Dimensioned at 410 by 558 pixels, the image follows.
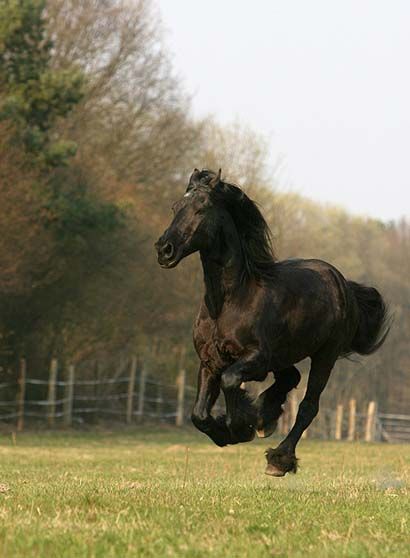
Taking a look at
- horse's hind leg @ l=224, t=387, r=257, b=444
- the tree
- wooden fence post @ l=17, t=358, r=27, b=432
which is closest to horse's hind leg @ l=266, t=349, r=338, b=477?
horse's hind leg @ l=224, t=387, r=257, b=444

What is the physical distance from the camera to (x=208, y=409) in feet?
34.2

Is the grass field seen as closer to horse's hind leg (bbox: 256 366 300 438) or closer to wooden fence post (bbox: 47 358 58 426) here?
horse's hind leg (bbox: 256 366 300 438)

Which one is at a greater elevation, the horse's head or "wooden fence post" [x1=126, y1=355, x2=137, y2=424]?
the horse's head

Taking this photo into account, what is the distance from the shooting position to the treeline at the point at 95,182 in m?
35.3

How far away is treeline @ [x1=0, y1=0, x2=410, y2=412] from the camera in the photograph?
3531 cm

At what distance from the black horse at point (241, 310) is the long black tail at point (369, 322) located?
1211 millimetres

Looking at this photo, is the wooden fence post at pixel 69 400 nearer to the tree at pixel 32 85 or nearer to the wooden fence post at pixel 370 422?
the tree at pixel 32 85

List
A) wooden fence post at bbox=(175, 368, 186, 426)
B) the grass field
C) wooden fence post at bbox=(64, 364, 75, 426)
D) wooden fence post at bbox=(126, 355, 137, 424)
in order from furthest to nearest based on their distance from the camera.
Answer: wooden fence post at bbox=(175, 368, 186, 426) → wooden fence post at bbox=(126, 355, 137, 424) → wooden fence post at bbox=(64, 364, 75, 426) → the grass field

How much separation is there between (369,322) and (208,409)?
2704 mm

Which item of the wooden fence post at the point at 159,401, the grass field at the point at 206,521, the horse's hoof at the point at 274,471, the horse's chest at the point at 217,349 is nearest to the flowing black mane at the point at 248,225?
the horse's chest at the point at 217,349

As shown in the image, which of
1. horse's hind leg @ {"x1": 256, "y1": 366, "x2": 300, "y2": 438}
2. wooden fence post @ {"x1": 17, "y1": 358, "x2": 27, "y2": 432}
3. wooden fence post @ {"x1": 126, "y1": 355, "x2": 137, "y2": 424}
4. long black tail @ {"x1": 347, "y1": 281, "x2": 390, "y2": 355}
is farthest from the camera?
wooden fence post @ {"x1": 126, "y1": 355, "x2": 137, "y2": 424}

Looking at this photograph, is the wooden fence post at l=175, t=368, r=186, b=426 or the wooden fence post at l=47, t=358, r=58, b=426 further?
the wooden fence post at l=175, t=368, r=186, b=426

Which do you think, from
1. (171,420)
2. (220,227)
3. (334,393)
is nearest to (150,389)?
(171,420)

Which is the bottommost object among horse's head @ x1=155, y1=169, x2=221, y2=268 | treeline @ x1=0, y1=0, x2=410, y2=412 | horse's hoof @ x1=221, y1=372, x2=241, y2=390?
horse's hoof @ x1=221, y1=372, x2=241, y2=390
